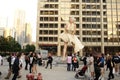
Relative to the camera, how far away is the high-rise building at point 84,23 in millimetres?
83875

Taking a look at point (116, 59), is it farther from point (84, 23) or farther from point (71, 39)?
point (84, 23)

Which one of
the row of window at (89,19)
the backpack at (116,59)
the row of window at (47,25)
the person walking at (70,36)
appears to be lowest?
the backpack at (116,59)

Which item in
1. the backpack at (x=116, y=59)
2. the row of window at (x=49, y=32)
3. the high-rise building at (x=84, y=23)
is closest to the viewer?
the backpack at (x=116, y=59)

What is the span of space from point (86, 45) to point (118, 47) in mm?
11458

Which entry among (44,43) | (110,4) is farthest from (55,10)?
(110,4)

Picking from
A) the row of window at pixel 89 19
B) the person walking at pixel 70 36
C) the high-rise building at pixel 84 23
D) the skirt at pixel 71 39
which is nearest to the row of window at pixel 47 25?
the high-rise building at pixel 84 23

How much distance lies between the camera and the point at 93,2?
87.8 meters

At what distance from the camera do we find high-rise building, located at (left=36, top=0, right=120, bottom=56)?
8388 centimetres

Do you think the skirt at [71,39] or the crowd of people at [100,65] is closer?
the crowd of people at [100,65]

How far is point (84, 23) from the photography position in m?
86.1

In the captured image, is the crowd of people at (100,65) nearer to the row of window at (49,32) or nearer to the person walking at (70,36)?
the person walking at (70,36)

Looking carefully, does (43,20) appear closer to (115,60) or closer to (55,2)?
(55,2)

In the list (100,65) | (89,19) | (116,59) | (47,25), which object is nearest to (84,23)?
(89,19)

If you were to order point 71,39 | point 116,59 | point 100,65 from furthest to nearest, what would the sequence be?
1. point 71,39
2. point 116,59
3. point 100,65
